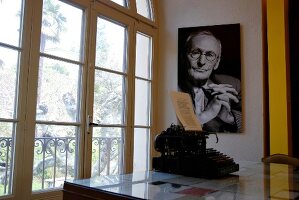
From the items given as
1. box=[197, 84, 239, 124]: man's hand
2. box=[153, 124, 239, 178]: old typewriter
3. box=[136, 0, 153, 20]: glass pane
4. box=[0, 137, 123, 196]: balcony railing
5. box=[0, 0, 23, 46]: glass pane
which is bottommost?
box=[0, 137, 123, 196]: balcony railing

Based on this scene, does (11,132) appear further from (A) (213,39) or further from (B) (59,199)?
(A) (213,39)

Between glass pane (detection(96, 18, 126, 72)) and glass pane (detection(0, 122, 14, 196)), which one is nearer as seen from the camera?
glass pane (detection(0, 122, 14, 196))

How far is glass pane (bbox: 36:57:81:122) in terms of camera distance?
3.06 metres

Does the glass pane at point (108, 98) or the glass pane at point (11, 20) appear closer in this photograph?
the glass pane at point (11, 20)

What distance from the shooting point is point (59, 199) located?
312cm

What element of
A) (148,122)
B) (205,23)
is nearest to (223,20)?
(205,23)

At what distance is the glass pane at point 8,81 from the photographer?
2723 millimetres

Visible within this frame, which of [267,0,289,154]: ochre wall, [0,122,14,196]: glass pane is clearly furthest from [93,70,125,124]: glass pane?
[267,0,289,154]: ochre wall

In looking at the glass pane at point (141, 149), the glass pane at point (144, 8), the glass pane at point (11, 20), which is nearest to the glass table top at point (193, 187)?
the glass pane at point (11, 20)

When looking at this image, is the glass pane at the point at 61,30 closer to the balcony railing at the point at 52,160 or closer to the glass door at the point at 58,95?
the glass door at the point at 58,95

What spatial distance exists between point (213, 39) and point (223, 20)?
0.30 metres

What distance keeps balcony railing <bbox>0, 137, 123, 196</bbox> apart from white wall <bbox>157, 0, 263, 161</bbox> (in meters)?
1.26

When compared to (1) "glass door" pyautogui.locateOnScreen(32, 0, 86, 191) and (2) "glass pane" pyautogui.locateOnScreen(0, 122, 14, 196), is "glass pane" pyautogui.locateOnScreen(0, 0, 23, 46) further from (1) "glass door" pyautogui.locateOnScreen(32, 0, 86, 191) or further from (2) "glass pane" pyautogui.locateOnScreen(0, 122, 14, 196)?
(2) "glass pane" pyautogui.locateOnScreen(0, 122, 14, 196)

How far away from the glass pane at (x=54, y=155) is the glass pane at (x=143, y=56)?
1.44m
